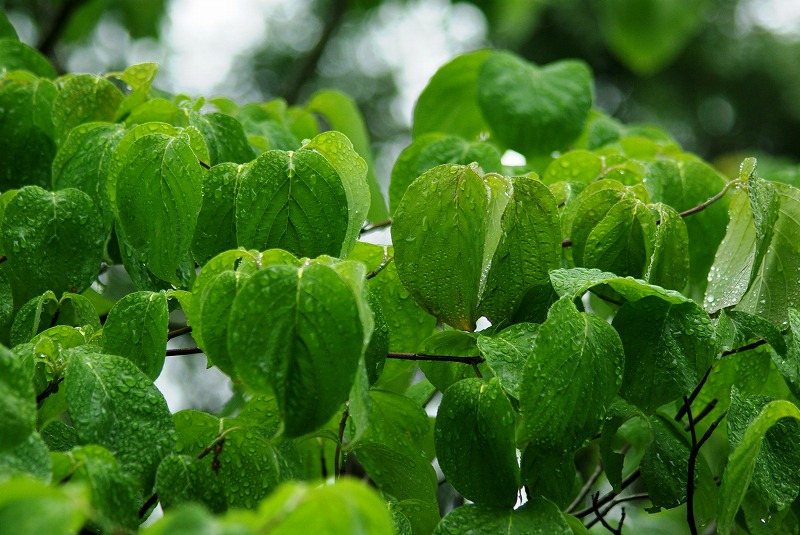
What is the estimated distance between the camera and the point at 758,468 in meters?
0.65

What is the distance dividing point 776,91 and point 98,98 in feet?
18.2

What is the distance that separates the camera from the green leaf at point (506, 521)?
608 millimetres

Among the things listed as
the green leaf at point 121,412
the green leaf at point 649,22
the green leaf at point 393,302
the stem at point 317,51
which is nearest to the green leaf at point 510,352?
the green leaf at point 393,302

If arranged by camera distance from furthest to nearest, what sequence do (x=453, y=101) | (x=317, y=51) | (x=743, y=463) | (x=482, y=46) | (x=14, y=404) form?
1. (x=482, y=46)
2. (x=317, y=51)
3. (x=453, y=101)
4. (x=743, y=463)
5. (x=14, y=404)

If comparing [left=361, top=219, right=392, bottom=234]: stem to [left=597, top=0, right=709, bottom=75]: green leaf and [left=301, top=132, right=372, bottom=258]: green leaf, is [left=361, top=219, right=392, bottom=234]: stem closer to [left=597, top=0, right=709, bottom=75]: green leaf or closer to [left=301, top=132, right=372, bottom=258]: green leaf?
[left=301, top=132, right=372, bottom=258]: green leaf

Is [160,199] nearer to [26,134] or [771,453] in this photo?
[26,134]

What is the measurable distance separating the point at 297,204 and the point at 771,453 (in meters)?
0.44

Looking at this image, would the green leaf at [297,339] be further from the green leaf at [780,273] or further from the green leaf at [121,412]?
the green leaf at [780,273]

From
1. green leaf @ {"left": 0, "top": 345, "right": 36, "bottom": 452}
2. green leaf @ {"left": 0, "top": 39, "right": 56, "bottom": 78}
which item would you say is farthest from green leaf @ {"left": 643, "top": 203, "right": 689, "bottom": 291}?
green leaf @ {"left": 0, "top": 39, "right": 56, "bottom": 78}

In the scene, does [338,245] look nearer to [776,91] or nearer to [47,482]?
[47,482]

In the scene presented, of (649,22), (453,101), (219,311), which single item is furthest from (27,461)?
(649,22)

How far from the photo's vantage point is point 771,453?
26.9 inches

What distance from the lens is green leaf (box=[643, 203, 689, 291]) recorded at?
2.33 ft

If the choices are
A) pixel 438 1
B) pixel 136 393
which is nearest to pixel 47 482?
pixel 136 393
